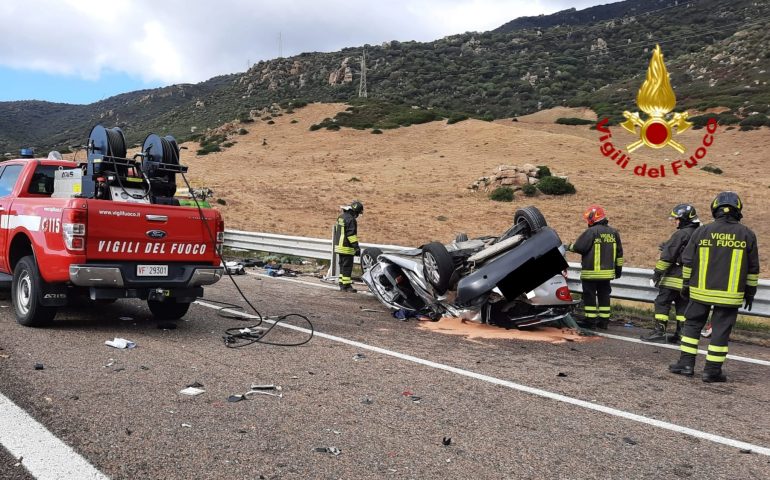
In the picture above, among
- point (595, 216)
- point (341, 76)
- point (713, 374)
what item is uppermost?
point (341, 76)

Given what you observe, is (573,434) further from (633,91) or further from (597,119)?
(633,91)

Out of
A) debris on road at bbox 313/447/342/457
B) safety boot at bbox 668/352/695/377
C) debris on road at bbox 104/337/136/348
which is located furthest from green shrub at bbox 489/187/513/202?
debris on road at bbox 313/447/342/457

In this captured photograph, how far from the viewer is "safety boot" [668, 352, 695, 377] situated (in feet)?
18.6

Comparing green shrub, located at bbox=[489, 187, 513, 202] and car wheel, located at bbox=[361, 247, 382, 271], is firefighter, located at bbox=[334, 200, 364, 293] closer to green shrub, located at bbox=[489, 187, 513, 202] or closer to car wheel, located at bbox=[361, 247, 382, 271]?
car wheel, located at bbox=[361, 247, 382, 271]

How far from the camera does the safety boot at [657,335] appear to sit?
730cm

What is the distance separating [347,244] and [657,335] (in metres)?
5.68

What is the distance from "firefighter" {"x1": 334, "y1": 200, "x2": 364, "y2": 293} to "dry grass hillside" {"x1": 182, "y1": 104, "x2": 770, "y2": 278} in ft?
24.7

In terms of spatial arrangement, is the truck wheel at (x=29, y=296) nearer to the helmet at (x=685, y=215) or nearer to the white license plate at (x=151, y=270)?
the white license plate at (x=151, y=270)

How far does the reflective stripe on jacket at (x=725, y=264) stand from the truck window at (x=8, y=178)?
7989mm

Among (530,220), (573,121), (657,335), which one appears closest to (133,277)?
(530,220)

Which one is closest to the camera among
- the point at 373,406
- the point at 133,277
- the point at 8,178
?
the point at 373,406

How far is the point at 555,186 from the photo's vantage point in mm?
25438

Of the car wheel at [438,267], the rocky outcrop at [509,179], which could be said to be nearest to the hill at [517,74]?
the rocky outcrop at [509,179]

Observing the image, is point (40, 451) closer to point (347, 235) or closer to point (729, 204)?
point (729, 204)
